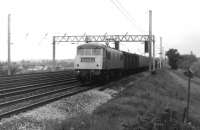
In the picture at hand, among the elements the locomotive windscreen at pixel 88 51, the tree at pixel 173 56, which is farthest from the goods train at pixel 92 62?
the tree at pixel 173 56

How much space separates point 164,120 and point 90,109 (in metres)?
3.36

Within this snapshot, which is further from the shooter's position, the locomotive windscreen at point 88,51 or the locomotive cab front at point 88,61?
the locomotive windscreen at point 88,51

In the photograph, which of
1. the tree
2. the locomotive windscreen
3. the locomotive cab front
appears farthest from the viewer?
the tree

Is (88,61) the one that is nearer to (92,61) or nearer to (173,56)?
(92,61)

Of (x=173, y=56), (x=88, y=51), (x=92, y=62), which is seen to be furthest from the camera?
(x=173, y=56)

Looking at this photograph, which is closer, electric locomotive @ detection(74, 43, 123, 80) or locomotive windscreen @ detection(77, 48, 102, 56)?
electric locomotive @ detection(74, 43, 123, 80)

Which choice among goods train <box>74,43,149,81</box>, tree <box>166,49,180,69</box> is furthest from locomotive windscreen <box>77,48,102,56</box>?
tree <box>166,49,180,69</box>

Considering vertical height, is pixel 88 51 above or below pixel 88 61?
above

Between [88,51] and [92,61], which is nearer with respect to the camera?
[92,61]

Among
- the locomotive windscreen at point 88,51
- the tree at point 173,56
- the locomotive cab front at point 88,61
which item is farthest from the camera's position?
the tree at point 173,56

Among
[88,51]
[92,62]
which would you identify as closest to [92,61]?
[92,62]

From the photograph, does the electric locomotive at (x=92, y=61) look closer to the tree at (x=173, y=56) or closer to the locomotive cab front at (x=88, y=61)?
the locomotive cab front at (x=88, y=61)

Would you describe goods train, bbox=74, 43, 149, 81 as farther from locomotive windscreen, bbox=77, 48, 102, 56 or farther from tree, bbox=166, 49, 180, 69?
tree, bbox=166, 49, 180, 69

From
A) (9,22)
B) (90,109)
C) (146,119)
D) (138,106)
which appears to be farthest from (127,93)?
(9,22)
